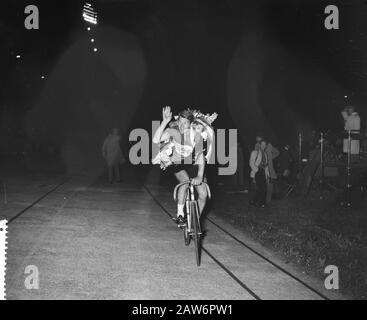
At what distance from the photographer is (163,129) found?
7.66 metres

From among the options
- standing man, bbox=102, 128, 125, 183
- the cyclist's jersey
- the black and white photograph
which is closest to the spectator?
the black and white photograph

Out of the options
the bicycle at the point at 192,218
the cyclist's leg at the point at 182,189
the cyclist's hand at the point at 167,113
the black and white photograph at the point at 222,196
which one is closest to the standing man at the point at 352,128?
the black and white photograph at the point at 222,196

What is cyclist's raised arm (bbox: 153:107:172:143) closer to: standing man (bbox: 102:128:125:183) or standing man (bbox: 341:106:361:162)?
standing man (bbox: 341:106:361:162)

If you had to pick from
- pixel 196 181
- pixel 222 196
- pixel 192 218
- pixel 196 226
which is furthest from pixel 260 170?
pixel 196 226

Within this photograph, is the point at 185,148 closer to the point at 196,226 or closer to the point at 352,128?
the point at 196,226

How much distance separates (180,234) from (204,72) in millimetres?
25788

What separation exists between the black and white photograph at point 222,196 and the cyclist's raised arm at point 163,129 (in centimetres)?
2

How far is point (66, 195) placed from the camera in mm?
14992

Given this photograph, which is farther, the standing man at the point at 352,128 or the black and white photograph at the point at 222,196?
the standing man at the point at 352,128

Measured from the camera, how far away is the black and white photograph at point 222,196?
633cm

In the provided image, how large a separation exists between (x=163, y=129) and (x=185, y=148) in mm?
719

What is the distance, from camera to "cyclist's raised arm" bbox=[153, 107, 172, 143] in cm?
737

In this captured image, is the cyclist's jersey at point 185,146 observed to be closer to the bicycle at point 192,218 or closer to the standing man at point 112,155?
the bicycle at point 192,218
